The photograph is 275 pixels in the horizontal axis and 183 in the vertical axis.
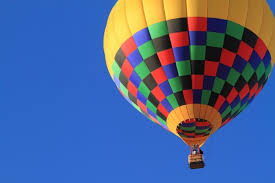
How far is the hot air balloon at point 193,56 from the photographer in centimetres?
1725

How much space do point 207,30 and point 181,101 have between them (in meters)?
1.77

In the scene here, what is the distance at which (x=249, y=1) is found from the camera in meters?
17.8

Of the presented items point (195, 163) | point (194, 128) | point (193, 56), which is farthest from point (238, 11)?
point (195, 163)

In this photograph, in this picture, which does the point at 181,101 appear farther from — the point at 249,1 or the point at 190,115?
the point at 249,1

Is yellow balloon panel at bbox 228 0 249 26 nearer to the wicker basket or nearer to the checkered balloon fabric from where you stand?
the checkered balloon fabric

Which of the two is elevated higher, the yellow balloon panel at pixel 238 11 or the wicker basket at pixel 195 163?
the yellow balloon panel at pixel 238 11

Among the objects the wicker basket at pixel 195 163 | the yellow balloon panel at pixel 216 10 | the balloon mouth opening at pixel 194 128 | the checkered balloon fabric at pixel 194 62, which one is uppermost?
the yellow balloon panel at pixel 216 10

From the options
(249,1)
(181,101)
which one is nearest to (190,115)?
(181,101)

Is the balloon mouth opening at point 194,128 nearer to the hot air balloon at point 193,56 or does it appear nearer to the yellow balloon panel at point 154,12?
the hot air balloon at point 193,56

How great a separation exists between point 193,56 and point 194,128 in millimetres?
1849

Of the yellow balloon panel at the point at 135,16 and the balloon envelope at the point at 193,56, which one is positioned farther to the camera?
the yellow balloon panel at the point at 135,16

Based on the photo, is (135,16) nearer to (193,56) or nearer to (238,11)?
(193,56)

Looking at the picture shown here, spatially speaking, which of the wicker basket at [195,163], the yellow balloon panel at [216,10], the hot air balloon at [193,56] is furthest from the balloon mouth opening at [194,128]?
the yellow balloon panel at [216,10]

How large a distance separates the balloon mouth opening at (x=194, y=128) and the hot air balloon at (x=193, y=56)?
2cm
